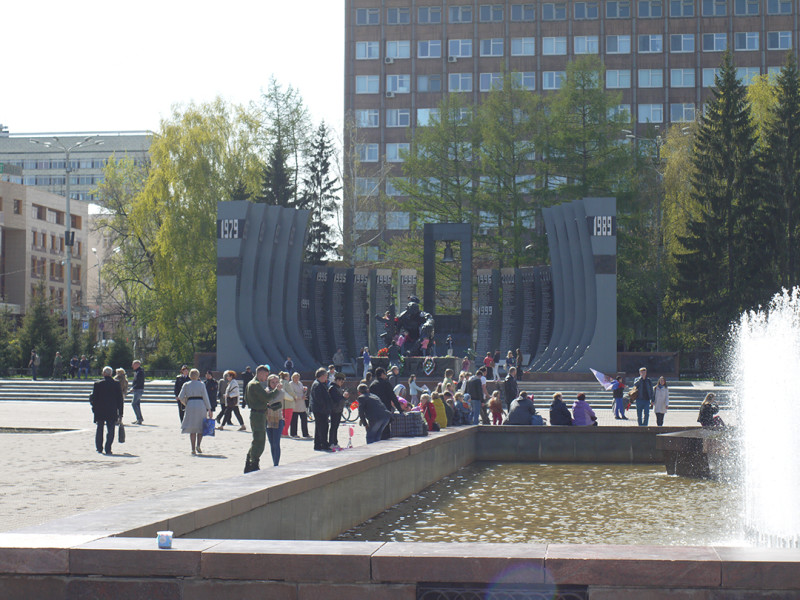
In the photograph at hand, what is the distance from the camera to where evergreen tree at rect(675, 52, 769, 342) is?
4647 centimetres

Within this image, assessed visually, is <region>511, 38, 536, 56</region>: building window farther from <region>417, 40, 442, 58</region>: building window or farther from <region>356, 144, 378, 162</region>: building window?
<region>356, 144, 378, 162</region>: building window

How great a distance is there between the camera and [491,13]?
77062 millimetres

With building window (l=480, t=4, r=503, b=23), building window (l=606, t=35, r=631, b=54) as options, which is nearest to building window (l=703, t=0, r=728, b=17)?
building window (l=606, t=35, r=631, b=54)

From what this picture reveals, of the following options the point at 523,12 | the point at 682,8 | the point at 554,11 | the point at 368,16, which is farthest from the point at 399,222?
the point at 682,8

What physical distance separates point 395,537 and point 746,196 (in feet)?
130

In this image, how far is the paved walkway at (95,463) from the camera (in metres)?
10.8

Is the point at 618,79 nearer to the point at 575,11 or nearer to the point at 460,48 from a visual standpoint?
the point at 575,11

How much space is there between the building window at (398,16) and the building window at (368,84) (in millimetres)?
4322

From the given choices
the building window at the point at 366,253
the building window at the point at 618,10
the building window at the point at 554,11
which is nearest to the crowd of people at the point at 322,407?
the building window at the point at 366,253

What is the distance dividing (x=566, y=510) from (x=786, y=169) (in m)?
37.8

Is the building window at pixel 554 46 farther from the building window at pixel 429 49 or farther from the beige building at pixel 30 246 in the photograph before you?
the beige building at pixel 30 246

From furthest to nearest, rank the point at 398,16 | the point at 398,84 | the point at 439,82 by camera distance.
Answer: the point at 398,16 < the point at 398,84 < the point at 439,82

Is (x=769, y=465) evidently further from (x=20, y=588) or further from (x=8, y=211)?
(x=8, y=211)

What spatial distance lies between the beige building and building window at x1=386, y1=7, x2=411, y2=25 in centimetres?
3060
